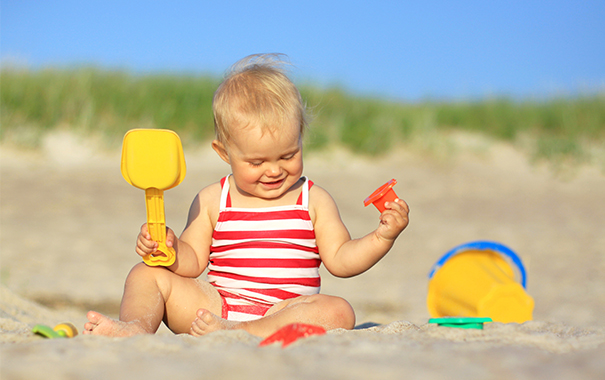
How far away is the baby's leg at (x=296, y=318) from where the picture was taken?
64.6 inches

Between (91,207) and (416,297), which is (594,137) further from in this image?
(91,207)

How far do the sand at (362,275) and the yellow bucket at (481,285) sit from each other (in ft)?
0.77

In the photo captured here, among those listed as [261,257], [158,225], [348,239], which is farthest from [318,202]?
[158,225]

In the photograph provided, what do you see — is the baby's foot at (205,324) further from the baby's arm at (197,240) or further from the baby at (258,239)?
the baby's arm at (197,240)

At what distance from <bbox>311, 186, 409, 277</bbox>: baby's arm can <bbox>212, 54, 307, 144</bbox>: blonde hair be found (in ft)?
1.07

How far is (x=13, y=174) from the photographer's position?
20.4 feet

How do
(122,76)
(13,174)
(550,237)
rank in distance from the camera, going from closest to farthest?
1. (550,237)
2. (13,174)
3. (122,76)

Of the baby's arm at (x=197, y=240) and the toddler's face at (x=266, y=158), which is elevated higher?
the toddler's face at (x=266, y=158)

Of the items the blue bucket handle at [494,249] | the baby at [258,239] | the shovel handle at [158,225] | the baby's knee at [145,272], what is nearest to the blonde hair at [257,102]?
the baby at [258,239]

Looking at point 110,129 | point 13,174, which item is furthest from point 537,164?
point 13,174

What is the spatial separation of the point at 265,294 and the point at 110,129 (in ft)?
19.3

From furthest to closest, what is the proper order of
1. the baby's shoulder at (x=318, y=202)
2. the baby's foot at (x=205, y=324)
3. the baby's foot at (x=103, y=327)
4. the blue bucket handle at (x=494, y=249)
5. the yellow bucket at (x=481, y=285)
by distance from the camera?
the blue bucket handle at (x=494, y=249), the yellow bucket at (x=481, y=285), the baby's shoulder at (x=318, y=202), the baby's foot at (x=205, y=324), the baby's foot at (x=103, y=327)

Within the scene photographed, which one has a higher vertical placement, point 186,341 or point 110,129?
point 110,129

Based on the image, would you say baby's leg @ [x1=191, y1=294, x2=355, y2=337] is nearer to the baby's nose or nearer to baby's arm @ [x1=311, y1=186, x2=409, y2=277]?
baby's arm @ [x1=311, y1=186, x2=409, y2=277]
